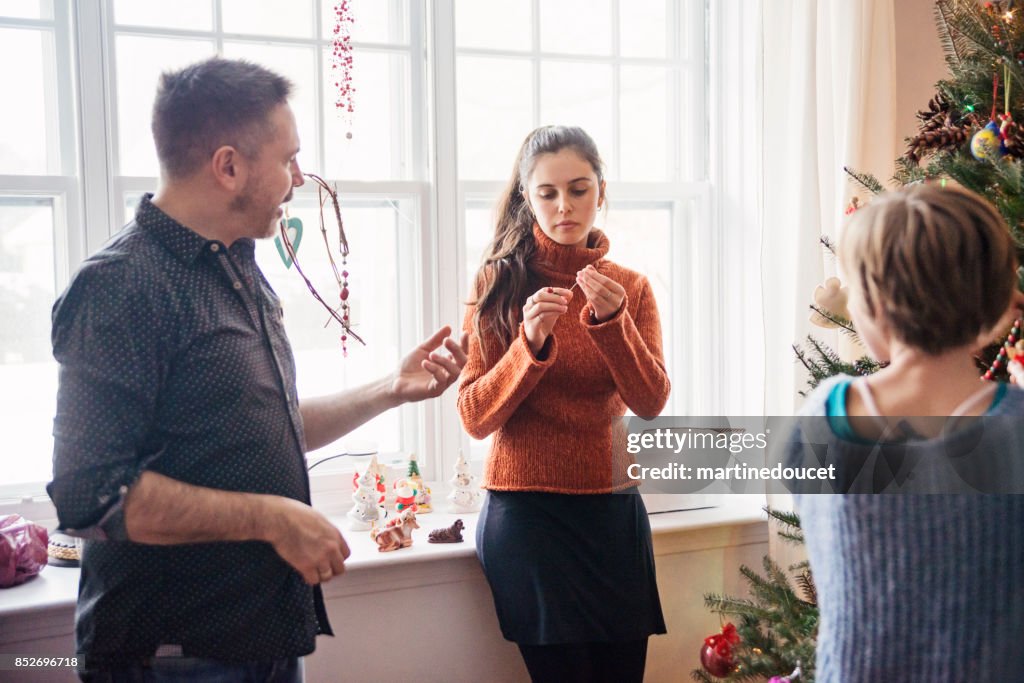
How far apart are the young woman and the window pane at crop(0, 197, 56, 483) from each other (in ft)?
3.68

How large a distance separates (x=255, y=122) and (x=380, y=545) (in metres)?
1.22

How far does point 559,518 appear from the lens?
1985 mm

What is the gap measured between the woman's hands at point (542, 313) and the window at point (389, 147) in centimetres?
76

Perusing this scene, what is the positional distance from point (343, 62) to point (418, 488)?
47.1 inches

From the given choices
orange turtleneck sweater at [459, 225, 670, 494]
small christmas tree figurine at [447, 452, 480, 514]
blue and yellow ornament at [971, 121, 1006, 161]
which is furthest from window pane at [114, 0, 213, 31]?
blue and yellow ornament at [971, 121, 1006, 161]

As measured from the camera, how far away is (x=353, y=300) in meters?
2.62

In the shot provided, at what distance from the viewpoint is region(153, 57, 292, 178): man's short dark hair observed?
1353 millimetres

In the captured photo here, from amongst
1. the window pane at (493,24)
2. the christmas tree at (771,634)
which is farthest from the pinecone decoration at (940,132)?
the window pane at (493,24)

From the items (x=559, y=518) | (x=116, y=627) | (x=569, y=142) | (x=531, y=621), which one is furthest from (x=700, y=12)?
(x=116, y=627)

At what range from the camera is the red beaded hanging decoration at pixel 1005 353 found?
1469mm

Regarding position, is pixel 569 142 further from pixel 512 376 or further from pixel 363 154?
pixel 363 154

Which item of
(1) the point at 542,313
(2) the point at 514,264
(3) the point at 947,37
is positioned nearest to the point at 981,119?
(3) the point at 947,37

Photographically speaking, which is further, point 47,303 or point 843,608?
point 47,303

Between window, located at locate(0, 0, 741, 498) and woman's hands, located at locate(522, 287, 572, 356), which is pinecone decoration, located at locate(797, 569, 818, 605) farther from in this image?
window, located at locate(0, 0, 741, 498)
